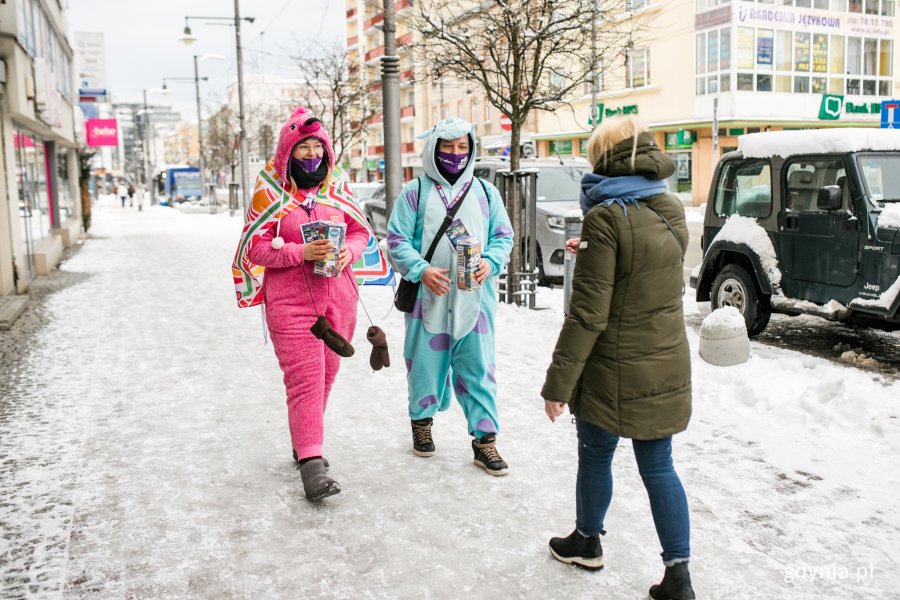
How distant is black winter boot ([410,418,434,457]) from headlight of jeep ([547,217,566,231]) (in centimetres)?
696

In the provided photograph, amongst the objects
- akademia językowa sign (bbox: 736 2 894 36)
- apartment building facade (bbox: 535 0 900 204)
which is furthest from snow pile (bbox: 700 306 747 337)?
akademia językowa sign (bbox: 736 2 894 36)

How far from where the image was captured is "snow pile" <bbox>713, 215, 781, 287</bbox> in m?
7.93

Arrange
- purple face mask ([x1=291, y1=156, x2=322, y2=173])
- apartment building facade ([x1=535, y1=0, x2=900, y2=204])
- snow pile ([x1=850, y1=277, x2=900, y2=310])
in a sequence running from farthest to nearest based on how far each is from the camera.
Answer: apartment building facade ([x1=535, y1=0, x2=900, y2=204])
snow pile ([x1=850, y1=277, x2=900, y2=310])
purple face mask ([x1=291, y1=156, x2=322, y2=173])

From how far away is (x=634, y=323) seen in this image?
10.0 feet

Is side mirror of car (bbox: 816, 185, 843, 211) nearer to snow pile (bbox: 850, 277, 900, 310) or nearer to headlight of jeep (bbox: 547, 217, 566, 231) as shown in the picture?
snow pile (bbox: 850, 277, 900, 310)

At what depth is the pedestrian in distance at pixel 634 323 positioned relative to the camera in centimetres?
299

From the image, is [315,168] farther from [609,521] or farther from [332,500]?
[609,521]

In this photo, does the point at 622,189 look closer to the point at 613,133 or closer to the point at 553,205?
the point at 613,133

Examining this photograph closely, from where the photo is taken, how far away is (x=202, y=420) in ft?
18.8

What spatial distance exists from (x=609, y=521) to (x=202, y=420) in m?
3.04

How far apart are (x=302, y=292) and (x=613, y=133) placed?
191 cm

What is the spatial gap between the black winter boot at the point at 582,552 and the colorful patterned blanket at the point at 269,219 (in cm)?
198

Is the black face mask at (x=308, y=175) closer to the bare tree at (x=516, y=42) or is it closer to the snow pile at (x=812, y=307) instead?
→ the snow pile at (x=812, y=307)

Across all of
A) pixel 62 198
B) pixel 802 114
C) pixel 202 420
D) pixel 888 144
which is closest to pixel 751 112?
pixel 802 114
